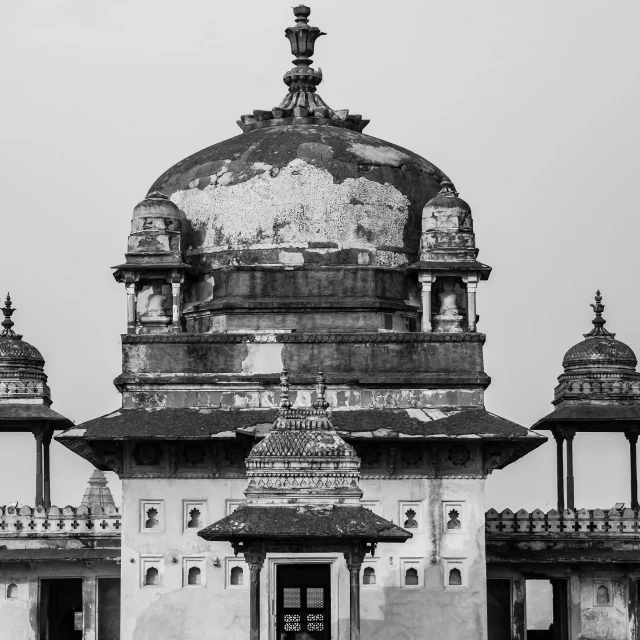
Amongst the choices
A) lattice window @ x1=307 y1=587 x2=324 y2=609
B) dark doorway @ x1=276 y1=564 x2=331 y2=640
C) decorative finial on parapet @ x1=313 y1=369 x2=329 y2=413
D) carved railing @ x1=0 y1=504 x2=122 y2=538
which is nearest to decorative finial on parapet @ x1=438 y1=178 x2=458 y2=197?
decorative finial on parapet @ x1=313 y1=369 x2=329 y2=413

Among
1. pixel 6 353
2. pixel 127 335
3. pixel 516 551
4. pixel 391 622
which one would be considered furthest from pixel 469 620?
pixel 6 353

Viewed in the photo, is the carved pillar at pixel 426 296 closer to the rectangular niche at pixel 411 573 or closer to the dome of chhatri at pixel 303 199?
the dome of chhatri at pixel 303 199

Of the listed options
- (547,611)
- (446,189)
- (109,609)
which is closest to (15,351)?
(109,609)

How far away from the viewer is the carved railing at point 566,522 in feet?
141

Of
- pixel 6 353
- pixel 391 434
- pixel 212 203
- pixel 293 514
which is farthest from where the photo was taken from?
pixel 6 353

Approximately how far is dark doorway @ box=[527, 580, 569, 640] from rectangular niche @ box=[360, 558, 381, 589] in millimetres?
5858

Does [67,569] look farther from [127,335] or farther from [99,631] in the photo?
[127,335]

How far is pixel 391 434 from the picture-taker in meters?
38.5

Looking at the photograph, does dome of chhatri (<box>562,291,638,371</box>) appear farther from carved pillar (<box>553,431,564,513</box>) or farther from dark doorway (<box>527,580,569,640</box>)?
dark doorway (<box>527,580,569,640</box>)

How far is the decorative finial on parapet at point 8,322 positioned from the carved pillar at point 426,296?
32.2 feet

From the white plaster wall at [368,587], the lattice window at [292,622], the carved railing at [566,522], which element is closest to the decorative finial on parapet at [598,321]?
the carved railing at [566,522]

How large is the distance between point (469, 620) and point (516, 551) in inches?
174

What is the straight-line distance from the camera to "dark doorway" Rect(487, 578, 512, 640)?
43.9 m

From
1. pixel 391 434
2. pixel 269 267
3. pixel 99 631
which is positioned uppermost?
pixel 269 267
